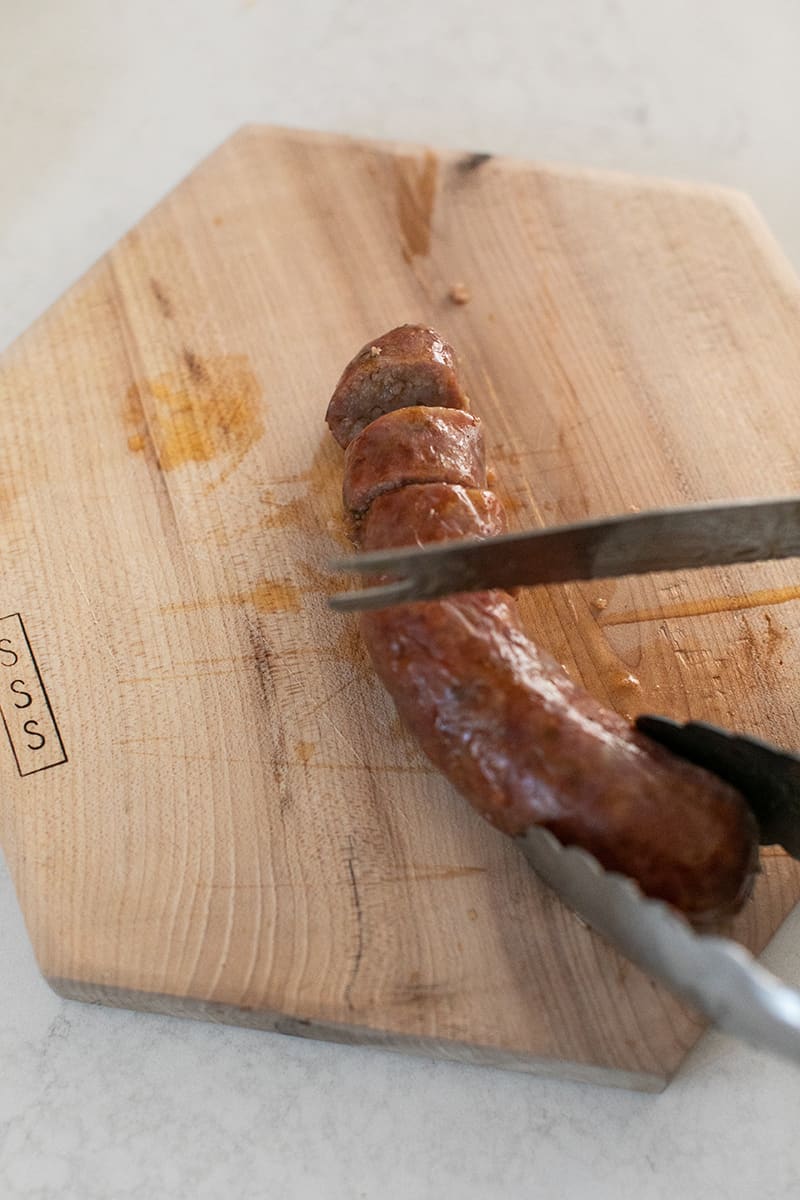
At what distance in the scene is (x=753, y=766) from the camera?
87.2 inches

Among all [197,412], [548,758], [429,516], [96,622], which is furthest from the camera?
[197,412]

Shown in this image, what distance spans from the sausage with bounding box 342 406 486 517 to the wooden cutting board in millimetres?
286

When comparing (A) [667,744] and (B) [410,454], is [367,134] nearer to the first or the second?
(B) [410,454]

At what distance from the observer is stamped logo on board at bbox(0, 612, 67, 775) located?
8.39ft

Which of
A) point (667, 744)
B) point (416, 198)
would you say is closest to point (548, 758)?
point (667, 744)

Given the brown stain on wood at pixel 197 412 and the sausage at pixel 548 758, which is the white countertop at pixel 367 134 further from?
the brown stain on wood at pixel 197 412

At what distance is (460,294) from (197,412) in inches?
33.0

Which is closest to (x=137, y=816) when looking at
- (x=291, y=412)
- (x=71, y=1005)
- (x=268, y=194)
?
(x=71, y=1005)

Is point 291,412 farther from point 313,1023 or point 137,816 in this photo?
point 313,1023

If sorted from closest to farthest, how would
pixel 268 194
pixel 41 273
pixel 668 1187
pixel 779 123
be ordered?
1. pixel 668 1187
2. pixel 268 194
3. pixel 41 273
4. pixel 779 123

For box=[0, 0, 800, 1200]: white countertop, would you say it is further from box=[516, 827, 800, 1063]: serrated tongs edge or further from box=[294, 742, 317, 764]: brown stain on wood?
box=[294, 742, 317, 764]: brown stain on wood

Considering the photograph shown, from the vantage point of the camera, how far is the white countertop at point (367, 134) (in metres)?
2.26

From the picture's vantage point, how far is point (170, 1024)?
2.42m

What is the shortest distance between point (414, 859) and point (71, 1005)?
2.61 feet
